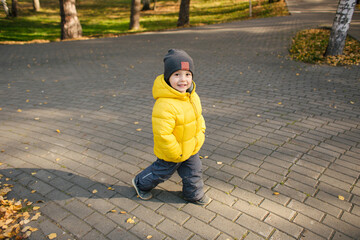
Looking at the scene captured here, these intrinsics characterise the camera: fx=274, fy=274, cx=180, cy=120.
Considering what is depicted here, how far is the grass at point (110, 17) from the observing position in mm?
18297

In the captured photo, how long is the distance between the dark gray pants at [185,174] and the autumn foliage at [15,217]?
131 centimetres

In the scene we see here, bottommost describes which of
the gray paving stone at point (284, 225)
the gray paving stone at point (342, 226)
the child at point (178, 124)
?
the gray paving stone at point (284, 225)

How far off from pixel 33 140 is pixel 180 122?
3.23m

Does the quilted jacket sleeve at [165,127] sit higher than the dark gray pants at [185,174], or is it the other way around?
the quilted jacket sleeve at [165,127]

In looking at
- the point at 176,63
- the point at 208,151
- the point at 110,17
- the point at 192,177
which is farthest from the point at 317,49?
the point at 110,17

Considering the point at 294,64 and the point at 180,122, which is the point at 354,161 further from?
the point at 294,64

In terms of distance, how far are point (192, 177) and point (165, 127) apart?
79 cm

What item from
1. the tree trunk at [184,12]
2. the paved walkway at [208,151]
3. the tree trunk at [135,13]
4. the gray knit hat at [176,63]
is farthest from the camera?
the tree trunk at [184,12]

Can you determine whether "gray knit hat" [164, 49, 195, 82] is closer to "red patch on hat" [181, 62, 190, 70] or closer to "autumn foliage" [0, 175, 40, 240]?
"red patch on hat" [181, 62, 190, 70]

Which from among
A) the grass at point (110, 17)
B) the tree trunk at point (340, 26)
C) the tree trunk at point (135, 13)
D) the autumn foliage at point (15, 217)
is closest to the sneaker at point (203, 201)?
the autumn foliage at point (15, 217)

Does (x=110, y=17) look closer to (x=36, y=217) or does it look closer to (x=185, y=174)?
(x=36, y=217)

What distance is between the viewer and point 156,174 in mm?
3170

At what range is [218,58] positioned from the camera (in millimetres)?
10445

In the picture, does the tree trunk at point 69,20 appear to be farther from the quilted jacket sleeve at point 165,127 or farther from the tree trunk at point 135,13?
the quilted jacket sleeve at point 165,127
